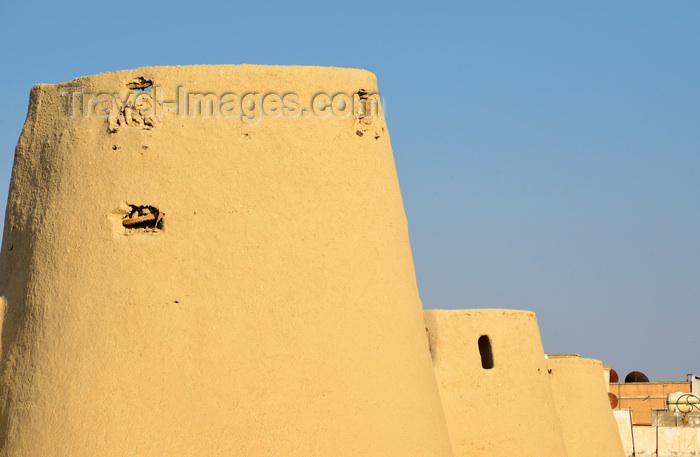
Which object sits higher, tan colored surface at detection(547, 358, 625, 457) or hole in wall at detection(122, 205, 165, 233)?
hole in wall at detection(122, 205, 165, 233)

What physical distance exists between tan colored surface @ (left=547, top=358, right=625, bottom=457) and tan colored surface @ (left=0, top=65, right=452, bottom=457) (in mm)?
7834

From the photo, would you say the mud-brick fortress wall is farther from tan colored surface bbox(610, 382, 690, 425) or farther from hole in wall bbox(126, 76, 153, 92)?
tan colored surface bbox(610, 382, 690, 425)

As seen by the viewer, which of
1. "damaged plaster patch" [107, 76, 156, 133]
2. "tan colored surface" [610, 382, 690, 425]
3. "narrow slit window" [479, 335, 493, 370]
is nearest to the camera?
"damaged plaster patch" [107, 76, 156, 133]

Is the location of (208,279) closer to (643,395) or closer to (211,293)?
(211,293)

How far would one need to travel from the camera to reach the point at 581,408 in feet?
58.9

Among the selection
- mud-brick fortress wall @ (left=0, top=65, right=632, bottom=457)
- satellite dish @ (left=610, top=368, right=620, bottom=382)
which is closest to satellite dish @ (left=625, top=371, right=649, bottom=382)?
satellite dish @ (left=610, top=368, right=620, bottom=382)

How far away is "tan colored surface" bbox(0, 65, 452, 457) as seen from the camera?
9234 millimetres

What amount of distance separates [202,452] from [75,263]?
2077mm

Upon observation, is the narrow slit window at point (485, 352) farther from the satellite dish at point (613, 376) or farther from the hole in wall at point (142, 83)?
the satellite dish at point (613, 376)

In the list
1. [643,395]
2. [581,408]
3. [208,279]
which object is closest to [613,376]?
[643,395]

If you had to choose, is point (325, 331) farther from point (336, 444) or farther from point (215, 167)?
point (215, 167)

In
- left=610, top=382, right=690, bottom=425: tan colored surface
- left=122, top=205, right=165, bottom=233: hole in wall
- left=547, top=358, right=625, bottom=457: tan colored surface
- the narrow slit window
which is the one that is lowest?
left=547, top=358, right=625, bottom=457: tan colored surface

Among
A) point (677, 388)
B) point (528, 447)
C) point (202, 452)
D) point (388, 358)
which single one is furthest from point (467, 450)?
point (677, 388)

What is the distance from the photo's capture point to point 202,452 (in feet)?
29.7
